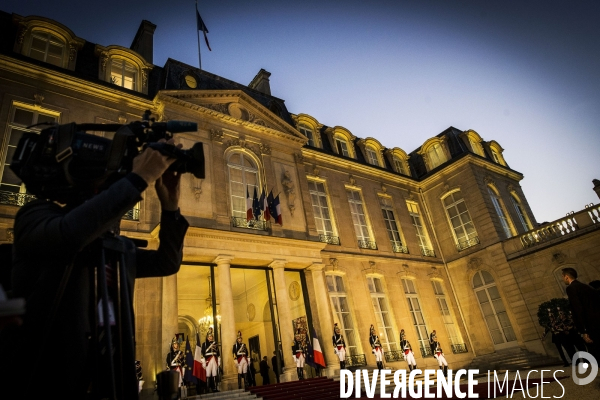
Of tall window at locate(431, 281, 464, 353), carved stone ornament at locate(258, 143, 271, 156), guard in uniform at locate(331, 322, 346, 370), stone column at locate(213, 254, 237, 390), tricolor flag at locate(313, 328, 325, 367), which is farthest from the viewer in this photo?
tall window at locate(431, 281, 464, 353)

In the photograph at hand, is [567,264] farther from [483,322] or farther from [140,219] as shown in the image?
[140,219]

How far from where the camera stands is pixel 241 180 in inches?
493

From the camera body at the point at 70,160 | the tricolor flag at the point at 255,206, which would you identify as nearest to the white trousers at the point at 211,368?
the tricolor flag at the point at 255,206

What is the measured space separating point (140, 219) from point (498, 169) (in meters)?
17.8

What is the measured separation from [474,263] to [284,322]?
33.6 feet

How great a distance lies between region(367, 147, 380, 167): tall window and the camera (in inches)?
738

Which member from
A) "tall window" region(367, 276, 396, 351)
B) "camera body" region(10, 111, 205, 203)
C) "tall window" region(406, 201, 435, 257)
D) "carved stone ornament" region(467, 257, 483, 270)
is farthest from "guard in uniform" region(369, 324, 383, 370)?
"camera body" region(10, 111, 205, 203)

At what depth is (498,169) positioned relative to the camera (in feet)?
63.3

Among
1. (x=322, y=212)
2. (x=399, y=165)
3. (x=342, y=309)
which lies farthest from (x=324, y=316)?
(x=399, y=165)

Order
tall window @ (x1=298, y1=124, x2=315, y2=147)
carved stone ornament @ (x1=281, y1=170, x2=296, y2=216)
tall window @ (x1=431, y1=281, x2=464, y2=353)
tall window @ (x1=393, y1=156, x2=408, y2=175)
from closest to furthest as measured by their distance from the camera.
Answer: carved stone ornament @ (x1=281, y1=170, x2=296, y2=216)
tall window @ (x1=431, y1=281, x2=464, y2=353)
tall window @ (x1=298, y1=124, x2=315, y2=147)
tall window @ (x1=393, y1=156, x2=408, y2=175)

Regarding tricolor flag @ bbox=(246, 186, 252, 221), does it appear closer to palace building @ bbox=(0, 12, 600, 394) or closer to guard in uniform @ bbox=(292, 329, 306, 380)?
palace building @ bbox=(0, 12, 600, 394)

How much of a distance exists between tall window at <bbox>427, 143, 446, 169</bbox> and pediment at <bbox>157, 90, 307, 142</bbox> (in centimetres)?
878

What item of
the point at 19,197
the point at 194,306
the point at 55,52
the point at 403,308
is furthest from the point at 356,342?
the point at 55,52

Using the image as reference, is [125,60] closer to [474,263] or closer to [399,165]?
[399,165]
